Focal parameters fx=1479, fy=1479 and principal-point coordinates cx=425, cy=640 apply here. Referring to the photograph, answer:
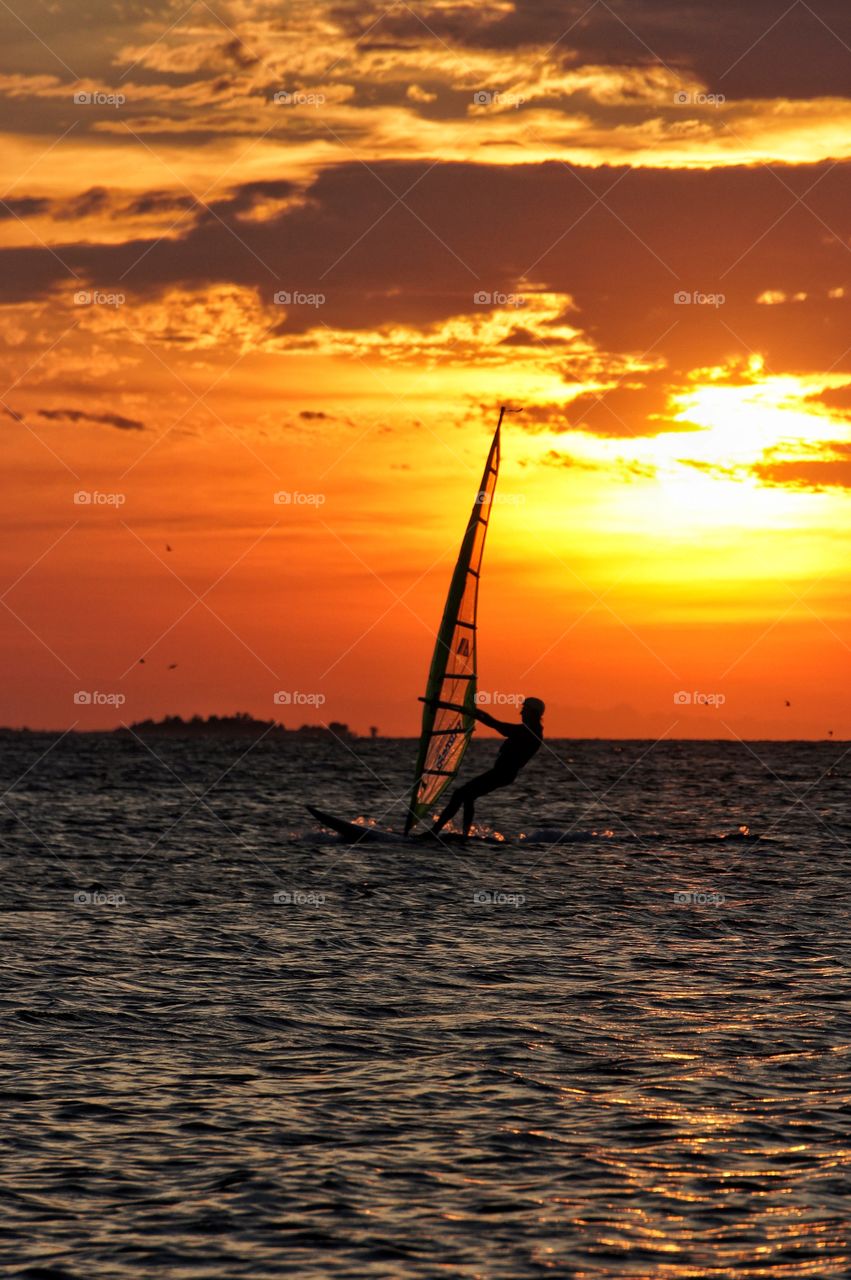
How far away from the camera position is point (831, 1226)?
10148 millimetres

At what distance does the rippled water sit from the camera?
9.95 m

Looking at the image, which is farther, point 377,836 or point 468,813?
point 377,836

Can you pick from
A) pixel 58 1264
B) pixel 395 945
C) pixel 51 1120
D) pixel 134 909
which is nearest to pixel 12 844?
pixel 134 909

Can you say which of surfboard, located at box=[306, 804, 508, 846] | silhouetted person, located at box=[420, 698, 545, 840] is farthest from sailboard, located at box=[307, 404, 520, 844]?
surfboard, located at box=[306, 804, 508, 846]

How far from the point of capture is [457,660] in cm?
3381

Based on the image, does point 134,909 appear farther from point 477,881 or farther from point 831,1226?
point 831,1226

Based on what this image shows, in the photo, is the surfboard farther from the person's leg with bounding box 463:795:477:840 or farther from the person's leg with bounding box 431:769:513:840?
the person's leg with bounding box 431:769:513:840

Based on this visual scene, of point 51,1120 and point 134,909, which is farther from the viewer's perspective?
point 134,909

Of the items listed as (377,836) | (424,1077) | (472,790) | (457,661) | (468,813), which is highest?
(457,661)

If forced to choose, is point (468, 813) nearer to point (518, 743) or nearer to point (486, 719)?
point (518, 743)

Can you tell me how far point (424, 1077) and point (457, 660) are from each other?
20.3m

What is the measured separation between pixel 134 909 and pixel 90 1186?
608 inches

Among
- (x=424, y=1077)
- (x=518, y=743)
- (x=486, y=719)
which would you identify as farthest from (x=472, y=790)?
(x=424, y=1077)

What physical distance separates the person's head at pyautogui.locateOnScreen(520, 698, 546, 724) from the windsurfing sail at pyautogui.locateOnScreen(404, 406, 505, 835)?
2.25m
